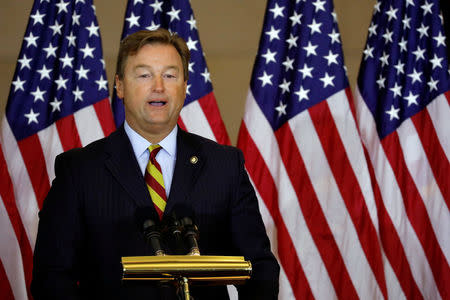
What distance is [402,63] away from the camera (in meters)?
3.54

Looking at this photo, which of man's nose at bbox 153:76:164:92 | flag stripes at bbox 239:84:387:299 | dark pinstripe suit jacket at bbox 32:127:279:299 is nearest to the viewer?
dark pinstripe suit jacket at bbox 32:127:279:299

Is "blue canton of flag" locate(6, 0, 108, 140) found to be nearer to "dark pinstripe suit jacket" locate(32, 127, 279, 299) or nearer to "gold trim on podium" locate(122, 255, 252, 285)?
"dark pinstripe suit jacket" locate(32, 127, 279, 299)

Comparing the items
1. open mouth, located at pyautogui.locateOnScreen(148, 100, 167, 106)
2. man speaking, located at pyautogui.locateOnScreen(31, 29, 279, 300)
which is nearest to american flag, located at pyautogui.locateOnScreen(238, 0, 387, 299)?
man speaking, located at pyautogui.locateOnScreen(31, 29, 279, 300)

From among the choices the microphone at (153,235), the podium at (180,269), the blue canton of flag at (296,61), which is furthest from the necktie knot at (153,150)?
the blue canton of flag at (296,61)

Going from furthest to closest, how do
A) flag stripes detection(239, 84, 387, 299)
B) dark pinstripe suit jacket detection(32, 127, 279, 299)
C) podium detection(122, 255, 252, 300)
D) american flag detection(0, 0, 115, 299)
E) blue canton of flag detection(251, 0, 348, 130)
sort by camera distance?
1. blue canton of flag detection(251, 0, 348, 130)
2. flag stripes detection(239, 84, 387, 299)
3. american flag detection(0, 0, 115, 299)
4. dark pinstripe suit jacket detection(32, 127, 279, 299)
5. podium detection(122, 255, 252, 300)

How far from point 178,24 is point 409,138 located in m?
1.45

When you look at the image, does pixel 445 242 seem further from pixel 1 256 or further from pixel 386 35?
pixel 1 256

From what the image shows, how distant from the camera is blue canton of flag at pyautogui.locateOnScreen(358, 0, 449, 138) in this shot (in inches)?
138

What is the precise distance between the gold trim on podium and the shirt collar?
0.65m

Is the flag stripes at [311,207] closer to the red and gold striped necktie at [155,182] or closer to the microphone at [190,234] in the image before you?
the red and gold striped necktie at [155,182]

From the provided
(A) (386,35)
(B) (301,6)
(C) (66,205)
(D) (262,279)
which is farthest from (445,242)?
(C) (66,205)

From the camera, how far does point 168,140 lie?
1954mm

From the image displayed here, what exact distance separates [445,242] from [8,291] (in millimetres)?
2343

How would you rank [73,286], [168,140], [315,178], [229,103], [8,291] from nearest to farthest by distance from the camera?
1. [73,286]
2. [168,140]
3. [8,291]
4. [315,178]
5. [229,103]
